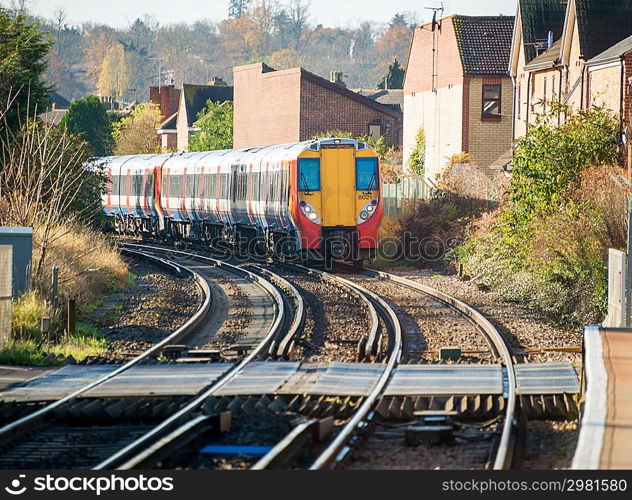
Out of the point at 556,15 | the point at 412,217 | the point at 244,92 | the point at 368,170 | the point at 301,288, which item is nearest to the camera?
the point at 301,288

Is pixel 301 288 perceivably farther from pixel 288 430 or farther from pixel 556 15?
pixel 556 15

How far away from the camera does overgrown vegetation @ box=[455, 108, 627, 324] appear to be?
1895cm

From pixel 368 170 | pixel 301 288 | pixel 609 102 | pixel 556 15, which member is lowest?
pixel 301 288

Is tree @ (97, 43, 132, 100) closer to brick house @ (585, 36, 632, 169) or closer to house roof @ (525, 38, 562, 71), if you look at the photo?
house roof @ (525, 38, 562, 71)

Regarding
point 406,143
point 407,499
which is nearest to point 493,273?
point 407,499

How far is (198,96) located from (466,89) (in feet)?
139

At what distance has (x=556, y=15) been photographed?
129 ft

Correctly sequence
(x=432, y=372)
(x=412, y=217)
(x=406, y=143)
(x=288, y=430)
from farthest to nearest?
1. (x=406, y=143)
2. (x=412, y=217)
3. (x=432, y=372)
4. (x=288, y=430)

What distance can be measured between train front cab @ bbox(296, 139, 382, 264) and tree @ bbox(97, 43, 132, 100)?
131 metres

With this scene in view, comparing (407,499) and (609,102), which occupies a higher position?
(609,102)

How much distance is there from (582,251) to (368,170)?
9.14m

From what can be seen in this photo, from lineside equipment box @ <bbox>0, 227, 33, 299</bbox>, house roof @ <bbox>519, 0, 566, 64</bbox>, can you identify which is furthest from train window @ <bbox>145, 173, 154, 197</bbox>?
lineside equipment box @ <bbox>0, 227, 33, 299</bbox>

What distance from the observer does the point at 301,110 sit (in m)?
56.9

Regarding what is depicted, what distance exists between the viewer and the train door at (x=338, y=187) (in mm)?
27125
